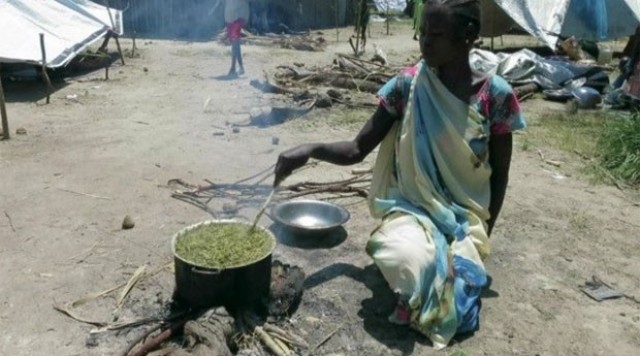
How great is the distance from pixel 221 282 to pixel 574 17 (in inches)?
489

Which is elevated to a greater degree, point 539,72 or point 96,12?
point 96,12

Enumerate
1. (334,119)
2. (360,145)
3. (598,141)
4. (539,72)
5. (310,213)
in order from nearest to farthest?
(360,145) < (310,213) < (598,141) < (334,119) < (539,72)

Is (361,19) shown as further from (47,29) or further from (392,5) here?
(392,5)

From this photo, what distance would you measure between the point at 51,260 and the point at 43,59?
16.4 feet

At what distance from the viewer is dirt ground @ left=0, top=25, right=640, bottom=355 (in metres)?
2.74

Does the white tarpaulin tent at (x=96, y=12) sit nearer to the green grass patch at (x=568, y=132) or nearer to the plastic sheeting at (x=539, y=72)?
the plastic sheeting at (x=539, y=72)

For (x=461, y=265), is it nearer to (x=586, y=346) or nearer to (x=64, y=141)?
(x=586, y=346)

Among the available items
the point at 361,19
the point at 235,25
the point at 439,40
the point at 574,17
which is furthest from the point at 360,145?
the point at 574,17

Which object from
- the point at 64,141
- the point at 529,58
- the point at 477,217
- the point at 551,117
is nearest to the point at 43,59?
the point at 64,141

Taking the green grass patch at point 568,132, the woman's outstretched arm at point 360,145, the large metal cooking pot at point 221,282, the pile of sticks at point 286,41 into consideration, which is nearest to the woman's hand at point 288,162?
the woman's outstretched arm at point 360,145

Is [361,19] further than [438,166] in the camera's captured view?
Yes

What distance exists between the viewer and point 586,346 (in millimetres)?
2750

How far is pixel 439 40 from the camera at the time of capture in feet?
8.42

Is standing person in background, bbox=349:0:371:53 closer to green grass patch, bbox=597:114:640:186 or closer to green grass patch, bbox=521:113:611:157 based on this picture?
green grass patch, bbox=521:113:611:157
